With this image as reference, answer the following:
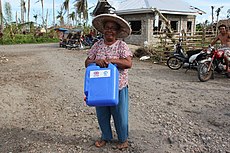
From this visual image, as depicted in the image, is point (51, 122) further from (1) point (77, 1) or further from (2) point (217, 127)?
(1) point (77, 1)

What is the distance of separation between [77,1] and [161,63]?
2085cm

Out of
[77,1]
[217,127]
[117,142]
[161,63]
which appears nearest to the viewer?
[117,142]

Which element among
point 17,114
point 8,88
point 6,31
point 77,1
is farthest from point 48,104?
point 6,31

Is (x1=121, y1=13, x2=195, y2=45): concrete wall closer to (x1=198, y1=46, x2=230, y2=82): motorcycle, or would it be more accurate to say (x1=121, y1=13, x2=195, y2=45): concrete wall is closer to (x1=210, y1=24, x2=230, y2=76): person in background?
(x1=198, y1=46, x2=230, y2=82): motorcycle

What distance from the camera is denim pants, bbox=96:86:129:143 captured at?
308 centimetres

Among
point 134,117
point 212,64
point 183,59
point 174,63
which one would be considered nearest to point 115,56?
point 134,117

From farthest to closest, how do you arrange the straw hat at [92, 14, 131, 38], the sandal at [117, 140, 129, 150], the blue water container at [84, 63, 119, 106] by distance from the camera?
1. the sandal at [117, 140, 129, 150]
2. the straw hat at [92, 14, 131, 38]
3. the blue water container at [84, 63, 119, 106]

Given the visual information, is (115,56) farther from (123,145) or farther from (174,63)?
(174,63)

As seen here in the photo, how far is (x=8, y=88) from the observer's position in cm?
657

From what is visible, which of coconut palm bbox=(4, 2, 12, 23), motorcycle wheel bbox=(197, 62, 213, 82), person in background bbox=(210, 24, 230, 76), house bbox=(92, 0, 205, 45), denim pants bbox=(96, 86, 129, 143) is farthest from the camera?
coconut palm bbox=(4, 2, 12, 23)

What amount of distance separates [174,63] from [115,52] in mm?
7138

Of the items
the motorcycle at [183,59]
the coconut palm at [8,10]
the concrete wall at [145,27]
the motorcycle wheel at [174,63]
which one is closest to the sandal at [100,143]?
the motorcycle at [183,59]

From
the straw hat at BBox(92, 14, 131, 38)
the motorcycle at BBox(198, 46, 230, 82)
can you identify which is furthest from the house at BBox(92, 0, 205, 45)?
the straw hat at BBox(92, 14, 131, 38)

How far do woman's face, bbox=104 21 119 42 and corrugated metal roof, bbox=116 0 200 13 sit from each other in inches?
614
